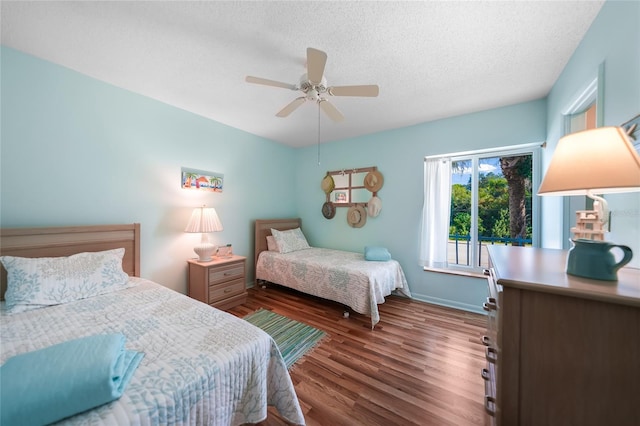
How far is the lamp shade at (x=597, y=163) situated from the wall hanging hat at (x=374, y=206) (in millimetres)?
2569

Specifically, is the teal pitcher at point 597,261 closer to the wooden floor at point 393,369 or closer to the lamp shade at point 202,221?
the wooden floor at point 393,369

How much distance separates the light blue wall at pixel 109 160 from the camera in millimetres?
1775

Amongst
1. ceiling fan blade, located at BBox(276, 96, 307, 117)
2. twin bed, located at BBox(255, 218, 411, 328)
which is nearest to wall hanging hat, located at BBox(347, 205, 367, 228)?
twin bed, located at BBox(255, 218, 411, 328)

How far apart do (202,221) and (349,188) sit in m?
2.31

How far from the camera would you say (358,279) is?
248 centimetres

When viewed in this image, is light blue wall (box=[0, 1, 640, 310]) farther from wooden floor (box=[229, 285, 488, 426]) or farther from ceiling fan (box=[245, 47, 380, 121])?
ceiling fan (box=[245, 47, 380, 121])

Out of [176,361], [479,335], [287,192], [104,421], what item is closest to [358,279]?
[479,335]

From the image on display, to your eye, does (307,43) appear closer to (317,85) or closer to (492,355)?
(317,85)

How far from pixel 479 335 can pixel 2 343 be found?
11.4 ft

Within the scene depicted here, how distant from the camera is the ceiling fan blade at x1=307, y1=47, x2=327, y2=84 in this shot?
1342mm

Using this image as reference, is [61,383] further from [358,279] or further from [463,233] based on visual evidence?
[463,233]

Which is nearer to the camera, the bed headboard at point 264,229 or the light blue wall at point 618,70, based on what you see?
the light blue wall at point 618,70

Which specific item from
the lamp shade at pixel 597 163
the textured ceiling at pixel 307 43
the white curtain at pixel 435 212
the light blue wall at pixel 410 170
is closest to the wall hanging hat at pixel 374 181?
Result: the light blue wall at pixel 410 170

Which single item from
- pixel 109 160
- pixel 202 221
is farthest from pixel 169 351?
pixel 109 160
